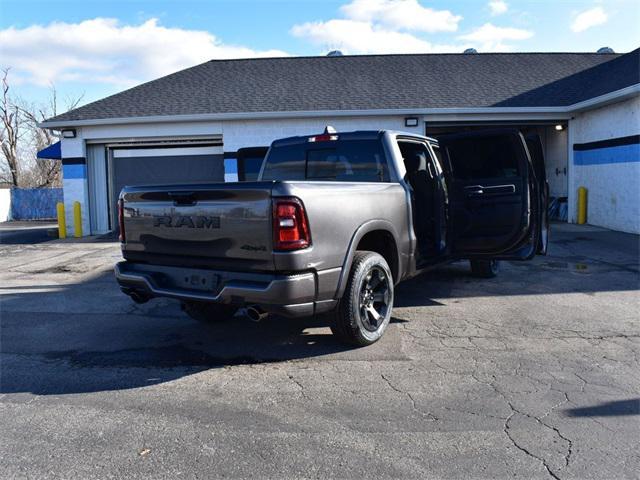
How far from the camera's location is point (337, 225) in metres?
4.37

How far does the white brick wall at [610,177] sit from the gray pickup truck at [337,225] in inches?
337

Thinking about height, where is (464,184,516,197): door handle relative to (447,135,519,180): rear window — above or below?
below

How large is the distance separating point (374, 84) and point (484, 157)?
11.6 metres

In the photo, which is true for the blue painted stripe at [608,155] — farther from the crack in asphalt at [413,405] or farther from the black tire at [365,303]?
the crack in asphalt at [413,405]

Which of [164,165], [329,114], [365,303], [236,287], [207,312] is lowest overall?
[207,312]

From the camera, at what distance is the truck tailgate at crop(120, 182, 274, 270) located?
13.3 feet

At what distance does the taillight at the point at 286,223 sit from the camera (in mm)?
3955

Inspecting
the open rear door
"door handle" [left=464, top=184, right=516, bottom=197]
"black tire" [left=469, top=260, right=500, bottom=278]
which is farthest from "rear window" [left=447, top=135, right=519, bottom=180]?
"black tire" [left=469, top=260, right=500, bottom=278]

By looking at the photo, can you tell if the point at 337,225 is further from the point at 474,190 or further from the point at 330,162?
the point at 474,190

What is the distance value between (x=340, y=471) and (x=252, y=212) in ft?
6.52

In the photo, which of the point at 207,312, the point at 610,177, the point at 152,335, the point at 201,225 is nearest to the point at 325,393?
the point at 201,225

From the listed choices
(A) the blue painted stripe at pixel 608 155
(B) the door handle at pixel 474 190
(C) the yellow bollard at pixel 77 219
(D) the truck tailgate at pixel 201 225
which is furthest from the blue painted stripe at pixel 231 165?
(D) the truck tailgate at pixel 201 225

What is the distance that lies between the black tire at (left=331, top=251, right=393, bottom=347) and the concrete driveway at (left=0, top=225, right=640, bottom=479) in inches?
6.4

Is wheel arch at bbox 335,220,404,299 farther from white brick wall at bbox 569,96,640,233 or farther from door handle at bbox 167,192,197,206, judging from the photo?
white brick wall at bbox 569,96,640,233
